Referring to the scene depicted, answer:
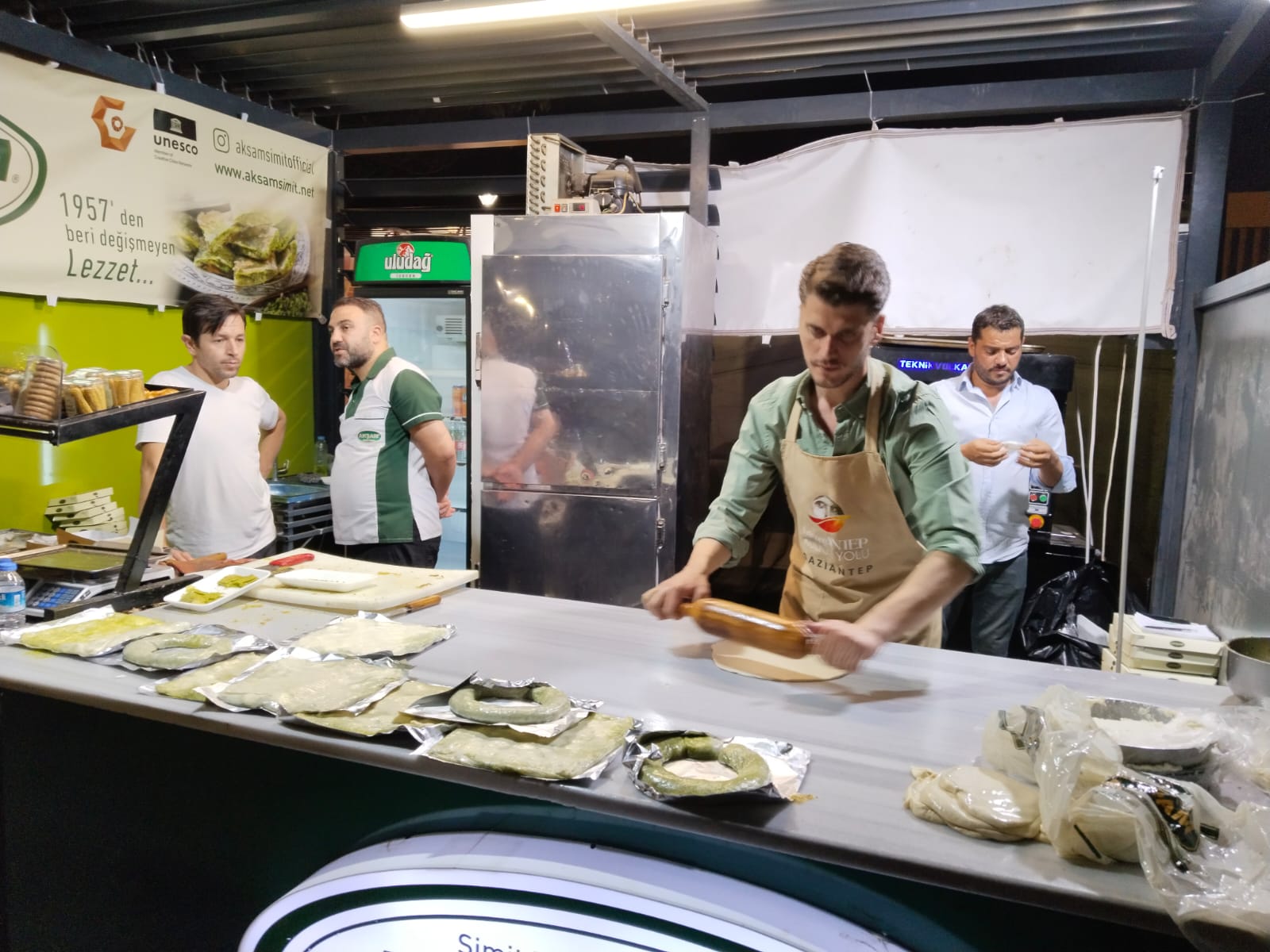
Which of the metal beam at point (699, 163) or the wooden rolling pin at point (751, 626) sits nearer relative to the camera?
the wooden rolling pin at point (751, 626)

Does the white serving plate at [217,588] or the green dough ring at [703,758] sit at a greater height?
the green dough ring at [703,758]

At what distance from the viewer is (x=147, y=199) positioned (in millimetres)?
4285

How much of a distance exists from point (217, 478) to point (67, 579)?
44.4 inches

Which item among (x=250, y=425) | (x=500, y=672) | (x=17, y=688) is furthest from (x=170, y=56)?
(x=500, y=672)

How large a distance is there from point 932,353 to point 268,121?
156 inches

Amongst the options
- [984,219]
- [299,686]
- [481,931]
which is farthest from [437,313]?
[481,931]

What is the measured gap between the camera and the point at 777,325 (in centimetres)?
486

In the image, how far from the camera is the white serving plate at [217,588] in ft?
6.91

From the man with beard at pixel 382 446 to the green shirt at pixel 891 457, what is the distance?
159cm

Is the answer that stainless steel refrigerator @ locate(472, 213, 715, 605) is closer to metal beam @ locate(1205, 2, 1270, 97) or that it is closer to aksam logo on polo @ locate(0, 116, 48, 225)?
aksam logo on polo @ locate(0, 116, 48, 225)

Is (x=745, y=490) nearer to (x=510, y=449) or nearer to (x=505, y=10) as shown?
(x=505, y=10)

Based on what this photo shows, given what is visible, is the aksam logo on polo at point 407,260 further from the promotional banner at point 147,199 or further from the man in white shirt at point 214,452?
the man in white shirt at point 214,452

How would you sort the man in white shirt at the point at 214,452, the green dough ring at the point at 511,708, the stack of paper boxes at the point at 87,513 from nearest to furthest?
1. the green dough ring at the point at 511,708
2. the man in white shirt at the point at 214,452
3. the stack of paper boxes at the point at 87,513

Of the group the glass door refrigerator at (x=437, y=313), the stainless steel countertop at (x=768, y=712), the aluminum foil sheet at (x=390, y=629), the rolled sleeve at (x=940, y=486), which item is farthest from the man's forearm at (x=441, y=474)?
the rolled sleeve at (x=940, y=486)
